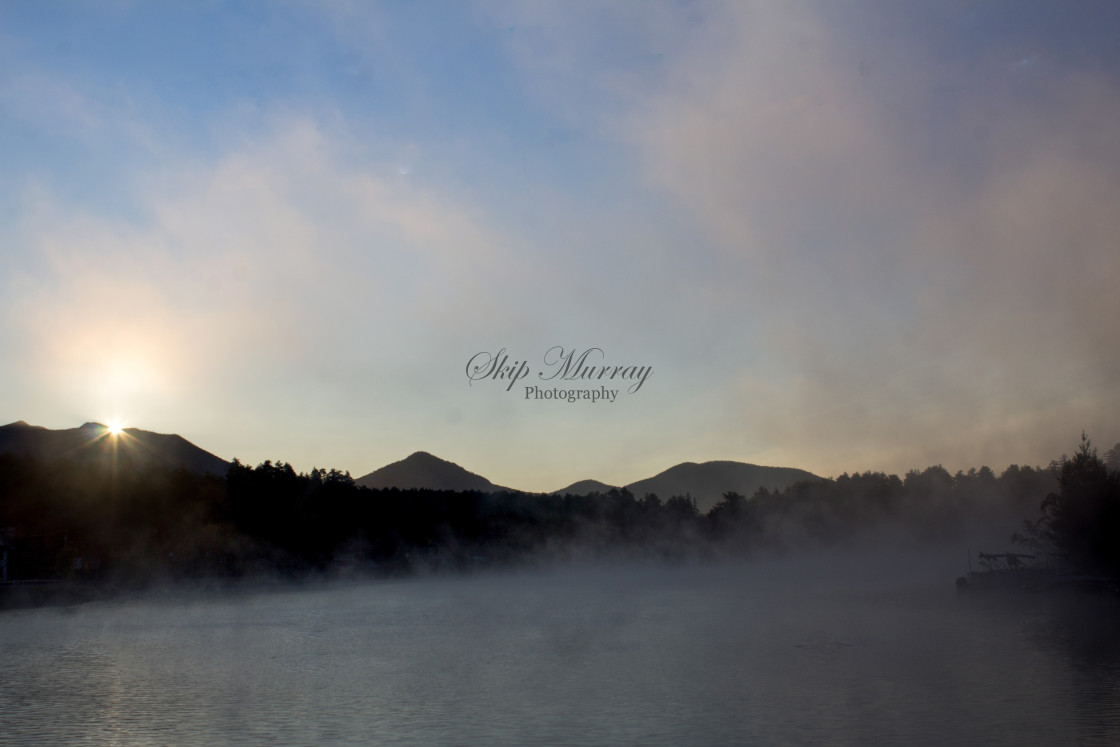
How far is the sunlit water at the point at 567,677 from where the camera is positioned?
94.6ft

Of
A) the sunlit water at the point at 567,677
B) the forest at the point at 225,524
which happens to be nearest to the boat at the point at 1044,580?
the forest at the point at 225,524

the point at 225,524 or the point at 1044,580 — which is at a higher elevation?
the point at 225,524

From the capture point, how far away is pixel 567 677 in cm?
3959

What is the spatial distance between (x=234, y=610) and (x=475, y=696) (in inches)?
2123

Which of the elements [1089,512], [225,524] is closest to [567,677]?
[1089,512]

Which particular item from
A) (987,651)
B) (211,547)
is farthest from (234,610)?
(987,651)

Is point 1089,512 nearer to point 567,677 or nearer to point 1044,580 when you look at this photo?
point 1044,580

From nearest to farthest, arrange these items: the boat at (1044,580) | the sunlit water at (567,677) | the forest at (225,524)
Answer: the sunlit water at (567,677)
the boat at (1044,580)
the forest at (225,524)

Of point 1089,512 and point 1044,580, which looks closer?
point 1089,512

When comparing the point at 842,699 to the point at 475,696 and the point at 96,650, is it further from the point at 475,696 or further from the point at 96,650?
the point at 96,650

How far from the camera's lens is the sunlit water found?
2883 cm

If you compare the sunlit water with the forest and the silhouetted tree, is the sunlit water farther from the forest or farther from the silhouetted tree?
the forest

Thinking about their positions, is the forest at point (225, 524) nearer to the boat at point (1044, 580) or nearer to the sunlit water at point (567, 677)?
the boat at point (1044, 580)

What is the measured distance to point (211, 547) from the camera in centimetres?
12962
